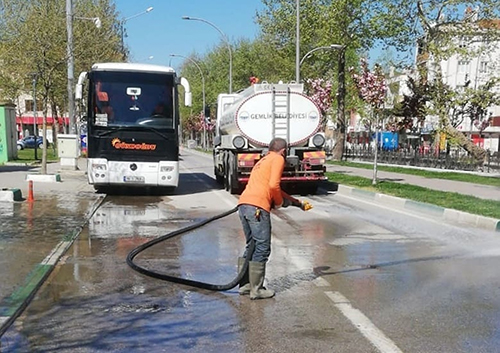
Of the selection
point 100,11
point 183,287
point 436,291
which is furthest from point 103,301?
point 100,11

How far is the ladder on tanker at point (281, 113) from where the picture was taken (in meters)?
16.8

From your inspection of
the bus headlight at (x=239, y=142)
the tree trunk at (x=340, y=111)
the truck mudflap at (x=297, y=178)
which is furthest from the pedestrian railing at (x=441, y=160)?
the bus headlight at (x=239, y=142)

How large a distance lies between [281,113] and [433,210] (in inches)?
223

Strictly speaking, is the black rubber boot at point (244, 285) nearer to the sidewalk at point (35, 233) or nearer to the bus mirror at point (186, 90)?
the sidewalk at point (35, 233)

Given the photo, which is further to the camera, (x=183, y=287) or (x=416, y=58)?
(x=416, y=58)

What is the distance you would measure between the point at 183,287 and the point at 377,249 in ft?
12.1

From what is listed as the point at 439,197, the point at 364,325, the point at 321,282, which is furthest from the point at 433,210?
the point at 364,325

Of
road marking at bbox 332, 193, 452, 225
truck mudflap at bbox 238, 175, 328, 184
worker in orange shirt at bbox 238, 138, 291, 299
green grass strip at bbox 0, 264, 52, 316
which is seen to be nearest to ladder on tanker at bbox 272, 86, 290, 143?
truck mudflap at bbox 238, 175, 328, 184

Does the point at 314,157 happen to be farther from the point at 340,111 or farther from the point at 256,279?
the point at 340,111

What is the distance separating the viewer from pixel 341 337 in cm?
480

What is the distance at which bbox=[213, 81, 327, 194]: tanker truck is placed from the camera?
16.8 metres

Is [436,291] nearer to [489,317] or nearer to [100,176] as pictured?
[489,317]

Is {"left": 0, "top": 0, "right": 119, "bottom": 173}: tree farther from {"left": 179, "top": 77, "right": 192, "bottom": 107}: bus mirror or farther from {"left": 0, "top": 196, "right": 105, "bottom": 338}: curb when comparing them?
{"left": 0, "top": 196, "right": 105, "bottom": 338}: curb

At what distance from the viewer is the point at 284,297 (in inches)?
237
